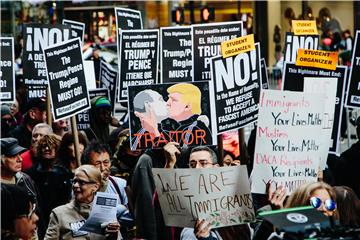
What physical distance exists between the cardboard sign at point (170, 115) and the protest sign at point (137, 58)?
77.5 inches

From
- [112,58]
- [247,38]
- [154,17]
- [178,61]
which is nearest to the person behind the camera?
[247,38]

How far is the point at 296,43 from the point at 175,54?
1869mm

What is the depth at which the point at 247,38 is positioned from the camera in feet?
26.6

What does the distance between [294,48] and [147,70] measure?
196 cm

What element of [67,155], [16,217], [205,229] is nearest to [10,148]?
[67,155]

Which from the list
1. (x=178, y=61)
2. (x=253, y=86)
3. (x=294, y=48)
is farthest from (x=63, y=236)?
(x=294, y=48)

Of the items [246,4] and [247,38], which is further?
[246,4]

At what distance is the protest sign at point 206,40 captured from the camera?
32.9 ft

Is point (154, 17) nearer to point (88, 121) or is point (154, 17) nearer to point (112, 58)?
point (112, 58)

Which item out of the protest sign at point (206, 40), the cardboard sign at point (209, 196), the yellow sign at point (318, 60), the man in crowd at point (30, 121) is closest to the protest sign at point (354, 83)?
the yellow sign at point (318, 60)

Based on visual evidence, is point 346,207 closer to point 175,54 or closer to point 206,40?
point 206,40

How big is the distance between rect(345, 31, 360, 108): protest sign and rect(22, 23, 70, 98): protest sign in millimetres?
3805

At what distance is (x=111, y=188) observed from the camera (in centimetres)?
749

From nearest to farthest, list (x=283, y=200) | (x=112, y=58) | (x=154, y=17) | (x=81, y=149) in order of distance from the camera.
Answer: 1. (x=283, y=200)
2. (x=81, y=149)
3. (x=112, y=58)
4. (x=154, y=17)
